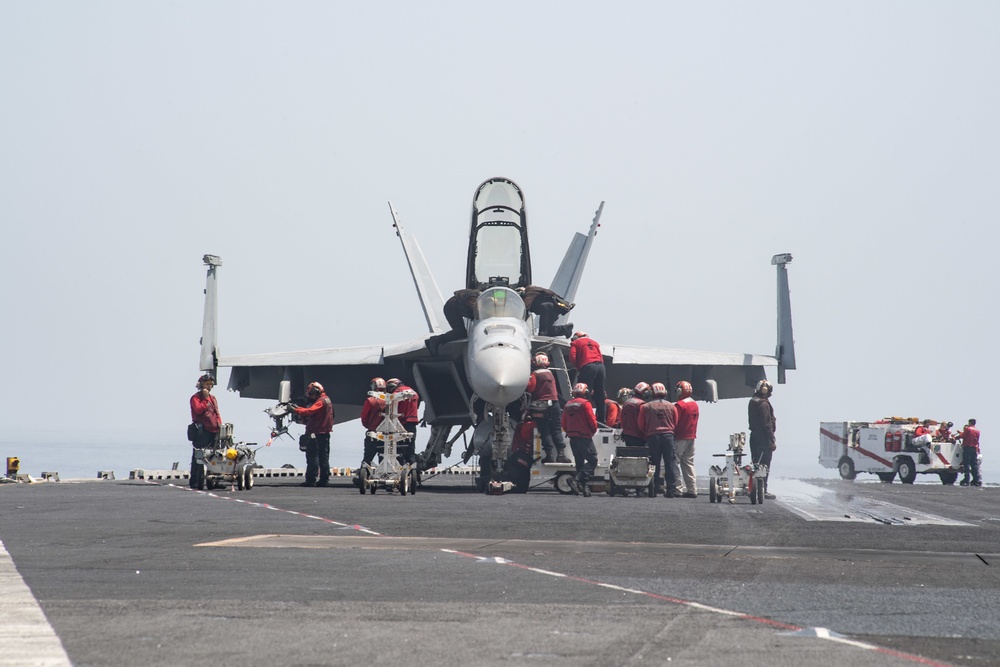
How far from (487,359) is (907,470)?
757 inches

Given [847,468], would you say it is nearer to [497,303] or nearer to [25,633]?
[497,303]

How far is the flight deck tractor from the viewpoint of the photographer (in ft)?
111

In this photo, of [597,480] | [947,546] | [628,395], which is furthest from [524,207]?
[947,546]

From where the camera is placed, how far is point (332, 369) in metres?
27.8

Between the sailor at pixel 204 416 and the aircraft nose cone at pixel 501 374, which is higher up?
the aircraft nose cone at pixel 501 374

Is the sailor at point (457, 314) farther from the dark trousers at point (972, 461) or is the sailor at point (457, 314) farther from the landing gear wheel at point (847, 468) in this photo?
the landing gear wheel at point (847, 468)

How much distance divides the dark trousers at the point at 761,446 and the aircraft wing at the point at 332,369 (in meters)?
7.58

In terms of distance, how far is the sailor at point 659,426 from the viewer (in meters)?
19.1

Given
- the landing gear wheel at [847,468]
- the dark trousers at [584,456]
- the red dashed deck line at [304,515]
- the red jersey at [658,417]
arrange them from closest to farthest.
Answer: the red dashed deck line at [304,515]
the red jersey at [658,417]
the dark trousers at [584,456]
the landing gear wheel at [847,468]

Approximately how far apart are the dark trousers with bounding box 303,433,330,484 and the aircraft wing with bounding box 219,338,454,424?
11.3 feet

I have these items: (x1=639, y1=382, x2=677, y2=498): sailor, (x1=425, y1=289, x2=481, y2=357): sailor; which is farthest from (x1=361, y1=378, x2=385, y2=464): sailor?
(x1=639, y1=382, x2=677, y2=498): sailor

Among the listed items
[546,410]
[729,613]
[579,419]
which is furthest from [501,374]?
[729,613]

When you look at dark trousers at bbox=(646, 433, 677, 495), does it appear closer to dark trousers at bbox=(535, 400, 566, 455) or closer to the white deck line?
dark trousers at bbox=(535, 400, 566, 455)

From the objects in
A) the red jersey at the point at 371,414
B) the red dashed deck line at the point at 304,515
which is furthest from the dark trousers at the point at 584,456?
the red dashed deck line at the point at 304,515
